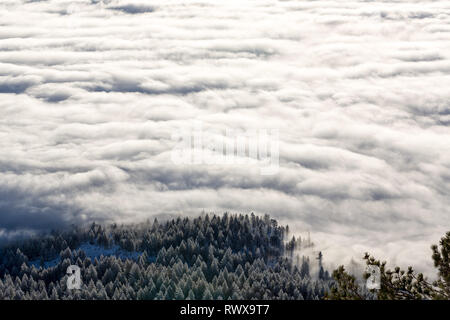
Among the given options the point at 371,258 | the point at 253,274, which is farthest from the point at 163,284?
the point at 371,258

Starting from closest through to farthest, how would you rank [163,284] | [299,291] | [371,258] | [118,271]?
[371,258] → [163,284] → [299,291] → [118,271]

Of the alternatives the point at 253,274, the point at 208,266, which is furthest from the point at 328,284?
the point at 208,266

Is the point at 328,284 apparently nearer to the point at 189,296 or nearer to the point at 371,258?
the point at 189,296

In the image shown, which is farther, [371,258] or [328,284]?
[328,284]
